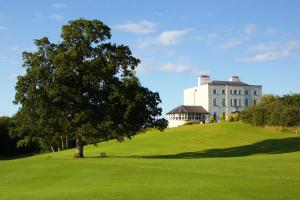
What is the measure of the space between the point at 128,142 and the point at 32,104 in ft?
87.6

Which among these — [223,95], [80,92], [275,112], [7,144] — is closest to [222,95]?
[223,95]

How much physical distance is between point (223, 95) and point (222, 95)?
10.9 inches

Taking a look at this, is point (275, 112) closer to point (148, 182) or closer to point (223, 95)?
point (223, 95)

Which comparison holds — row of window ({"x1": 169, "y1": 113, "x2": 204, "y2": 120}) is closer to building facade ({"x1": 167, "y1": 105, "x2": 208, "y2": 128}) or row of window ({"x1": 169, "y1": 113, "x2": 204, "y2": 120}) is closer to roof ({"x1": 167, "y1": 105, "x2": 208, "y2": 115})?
building facade ({"x1": 167, "y1": 105, "x2": 208, "y2": 128})

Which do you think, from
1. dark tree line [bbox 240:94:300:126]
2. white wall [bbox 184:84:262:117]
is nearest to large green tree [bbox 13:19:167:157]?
dark tree line [bbox 240:94:300:126]

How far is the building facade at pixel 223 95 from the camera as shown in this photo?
12100 cm

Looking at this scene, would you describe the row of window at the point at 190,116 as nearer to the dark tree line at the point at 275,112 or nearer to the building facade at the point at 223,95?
the building facade at the point at 223,95

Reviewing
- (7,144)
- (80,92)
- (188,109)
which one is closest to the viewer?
(80,92)

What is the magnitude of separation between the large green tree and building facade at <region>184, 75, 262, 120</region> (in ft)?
239

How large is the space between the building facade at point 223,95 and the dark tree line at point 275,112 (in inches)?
1513

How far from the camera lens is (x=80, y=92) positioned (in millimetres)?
46375

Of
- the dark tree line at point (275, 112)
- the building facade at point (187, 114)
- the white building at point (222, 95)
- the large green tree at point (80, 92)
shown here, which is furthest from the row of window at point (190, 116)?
the large green tree at point (80, 92)

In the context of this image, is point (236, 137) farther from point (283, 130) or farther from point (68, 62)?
point (68, 62)

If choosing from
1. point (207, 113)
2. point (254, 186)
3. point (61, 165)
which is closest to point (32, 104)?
point (61, 165)
